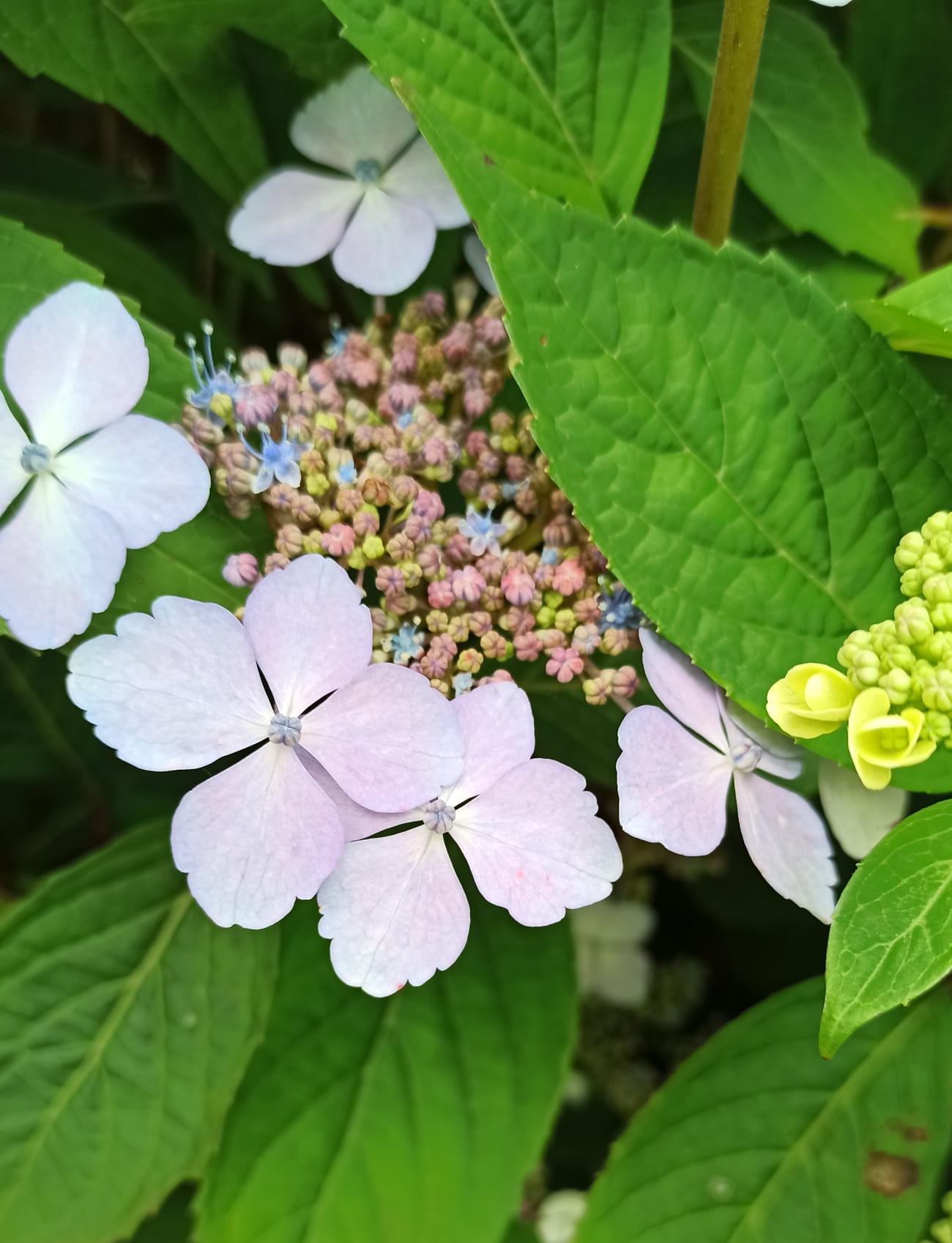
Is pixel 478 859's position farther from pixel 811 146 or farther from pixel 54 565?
pixel 811 146

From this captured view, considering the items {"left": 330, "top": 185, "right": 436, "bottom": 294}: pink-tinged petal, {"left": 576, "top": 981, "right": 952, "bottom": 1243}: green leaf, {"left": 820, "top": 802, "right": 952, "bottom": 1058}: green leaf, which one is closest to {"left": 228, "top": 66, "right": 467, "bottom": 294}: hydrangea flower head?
{"left": 330, "top": 185, "right": 436, "bottom": 294}: pink-tinged petal

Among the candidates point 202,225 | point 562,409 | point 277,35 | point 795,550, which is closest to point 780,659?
point 795,550

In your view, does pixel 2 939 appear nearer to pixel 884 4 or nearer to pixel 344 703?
pixel 344 703

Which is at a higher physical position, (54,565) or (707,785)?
(54,565)

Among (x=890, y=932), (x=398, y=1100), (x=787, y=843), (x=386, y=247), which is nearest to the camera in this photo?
(x=890, y=932)

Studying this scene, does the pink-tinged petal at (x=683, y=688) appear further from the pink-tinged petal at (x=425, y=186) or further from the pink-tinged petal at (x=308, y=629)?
the pink-tinged petal at (x=425, y=186)

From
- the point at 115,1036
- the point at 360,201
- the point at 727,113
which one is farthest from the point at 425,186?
the point at 115,1036

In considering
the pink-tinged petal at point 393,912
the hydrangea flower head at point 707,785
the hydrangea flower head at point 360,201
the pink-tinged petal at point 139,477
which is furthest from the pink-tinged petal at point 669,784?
the hydrangea flower head at point 360,201
